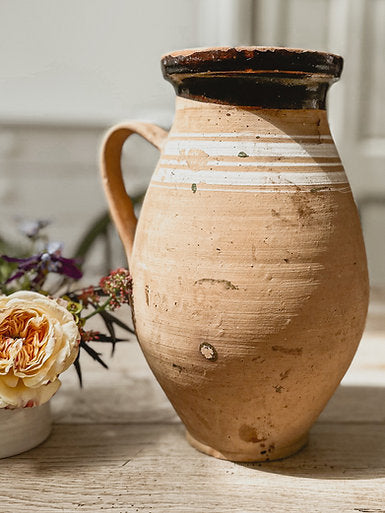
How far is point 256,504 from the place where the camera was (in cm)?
55

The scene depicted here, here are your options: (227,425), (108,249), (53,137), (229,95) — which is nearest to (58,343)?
(227,425)

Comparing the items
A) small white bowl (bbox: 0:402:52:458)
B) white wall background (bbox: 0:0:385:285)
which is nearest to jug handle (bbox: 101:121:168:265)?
small white bowl (bbox: 0:402:52:458)

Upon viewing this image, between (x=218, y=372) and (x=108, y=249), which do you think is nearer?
(x=218, y=372)

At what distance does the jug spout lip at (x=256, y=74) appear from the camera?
53cm

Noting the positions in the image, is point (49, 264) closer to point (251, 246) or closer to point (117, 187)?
point (117, 187)

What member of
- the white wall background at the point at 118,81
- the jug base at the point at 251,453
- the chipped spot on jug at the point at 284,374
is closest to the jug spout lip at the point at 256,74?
the chipped spot on jug at the point at 284,374

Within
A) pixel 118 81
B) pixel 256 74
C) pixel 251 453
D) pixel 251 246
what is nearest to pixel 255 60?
pixel 256 74

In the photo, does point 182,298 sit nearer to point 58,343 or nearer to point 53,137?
point 58,343

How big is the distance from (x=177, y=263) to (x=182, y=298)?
3cm

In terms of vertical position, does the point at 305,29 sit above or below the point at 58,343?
above

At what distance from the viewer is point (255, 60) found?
0.53m

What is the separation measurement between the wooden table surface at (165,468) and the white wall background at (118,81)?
4.16 ft

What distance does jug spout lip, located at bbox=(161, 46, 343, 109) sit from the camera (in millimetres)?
529

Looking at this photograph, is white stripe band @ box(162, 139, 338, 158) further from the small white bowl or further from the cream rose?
the small white bowl
